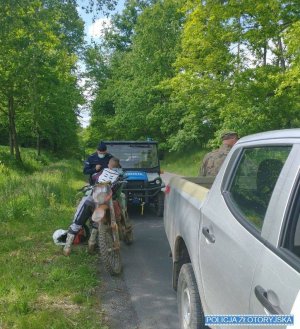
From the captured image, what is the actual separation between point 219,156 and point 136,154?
492 centimetres

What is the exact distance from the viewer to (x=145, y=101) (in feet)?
127

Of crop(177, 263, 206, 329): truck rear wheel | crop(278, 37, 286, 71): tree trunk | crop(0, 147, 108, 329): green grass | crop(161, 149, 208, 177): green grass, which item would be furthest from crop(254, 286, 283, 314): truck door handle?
crop(161, 149, 208, 177): green grass

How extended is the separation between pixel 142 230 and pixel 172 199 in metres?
4.17

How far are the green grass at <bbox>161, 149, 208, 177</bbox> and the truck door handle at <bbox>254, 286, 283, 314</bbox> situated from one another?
2691cm

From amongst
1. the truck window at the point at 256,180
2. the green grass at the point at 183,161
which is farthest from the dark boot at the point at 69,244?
the green grass at the point at 183,161

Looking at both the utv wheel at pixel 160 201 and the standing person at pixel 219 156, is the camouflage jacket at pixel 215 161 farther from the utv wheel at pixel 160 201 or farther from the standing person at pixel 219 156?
the utv wheel at pixel 160 201

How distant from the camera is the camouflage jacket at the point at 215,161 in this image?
6.55 metres

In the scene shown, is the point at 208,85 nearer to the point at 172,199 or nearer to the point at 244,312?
the point at 172,199

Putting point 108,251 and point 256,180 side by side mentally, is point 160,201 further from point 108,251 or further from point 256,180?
point 256,180

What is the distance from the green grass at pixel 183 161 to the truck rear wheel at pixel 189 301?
25.4 meters

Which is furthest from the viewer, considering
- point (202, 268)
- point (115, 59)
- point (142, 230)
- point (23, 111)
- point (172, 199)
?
point (115, 59)

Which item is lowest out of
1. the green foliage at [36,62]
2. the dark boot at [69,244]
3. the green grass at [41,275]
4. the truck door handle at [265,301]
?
the green grass at [41,275]

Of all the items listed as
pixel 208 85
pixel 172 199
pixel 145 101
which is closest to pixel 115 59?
pixel 145 101

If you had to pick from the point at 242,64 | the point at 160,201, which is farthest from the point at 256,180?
the point at 242,64
